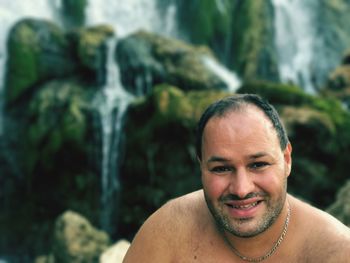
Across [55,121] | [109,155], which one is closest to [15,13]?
[55,121]

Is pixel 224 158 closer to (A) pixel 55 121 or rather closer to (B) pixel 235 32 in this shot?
(A) pixel 55 121

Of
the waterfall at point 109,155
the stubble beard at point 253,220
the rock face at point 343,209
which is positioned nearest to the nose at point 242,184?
the stubble beard at point 253,220

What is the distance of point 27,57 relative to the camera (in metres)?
15.5

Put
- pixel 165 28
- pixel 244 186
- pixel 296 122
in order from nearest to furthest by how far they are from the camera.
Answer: pixel 244 186 → pixel 296 122 → pixel 165 28

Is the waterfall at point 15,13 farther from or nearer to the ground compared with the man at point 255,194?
nearer to the ground

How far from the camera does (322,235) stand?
2.18 metres

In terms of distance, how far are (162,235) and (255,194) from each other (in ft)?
2.13

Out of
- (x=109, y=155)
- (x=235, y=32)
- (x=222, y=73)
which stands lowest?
(x=109, y=155)

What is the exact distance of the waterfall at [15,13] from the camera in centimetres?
1584

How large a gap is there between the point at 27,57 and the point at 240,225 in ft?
47.6

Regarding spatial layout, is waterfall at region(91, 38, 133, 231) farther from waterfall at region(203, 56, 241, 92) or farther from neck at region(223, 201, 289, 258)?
neck at region(223, 201, 289, 258)

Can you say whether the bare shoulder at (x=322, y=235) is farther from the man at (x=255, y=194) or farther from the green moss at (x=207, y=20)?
the green moss at (x=207, y=20)

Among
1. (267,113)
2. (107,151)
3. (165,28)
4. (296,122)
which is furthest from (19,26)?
(267,113)

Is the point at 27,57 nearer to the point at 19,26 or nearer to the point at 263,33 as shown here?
the point at 19,26
